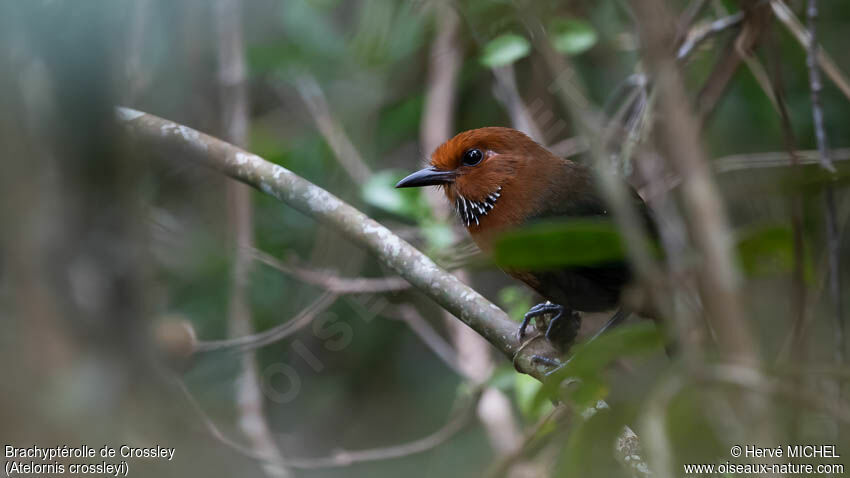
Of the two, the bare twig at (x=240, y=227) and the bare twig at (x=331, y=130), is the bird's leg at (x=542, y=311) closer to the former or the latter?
the bare twig at (x=240, y=227)

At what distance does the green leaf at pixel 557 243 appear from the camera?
99 cm

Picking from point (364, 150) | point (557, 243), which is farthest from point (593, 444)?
point (364, 150)

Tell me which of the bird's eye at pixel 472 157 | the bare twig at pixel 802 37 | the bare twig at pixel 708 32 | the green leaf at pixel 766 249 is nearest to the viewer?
the green leaf at pixel 766 249

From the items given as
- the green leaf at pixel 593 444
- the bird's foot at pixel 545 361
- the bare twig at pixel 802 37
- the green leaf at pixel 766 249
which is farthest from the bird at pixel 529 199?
the green leaf at pixel 766 249

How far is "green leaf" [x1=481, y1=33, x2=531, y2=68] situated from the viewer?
2783 millimetres

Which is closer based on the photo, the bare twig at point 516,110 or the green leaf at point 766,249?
the green leaf at point 766,249

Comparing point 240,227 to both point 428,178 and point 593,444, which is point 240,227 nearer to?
point 428,178

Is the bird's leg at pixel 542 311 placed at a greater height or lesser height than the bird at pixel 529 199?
lesser

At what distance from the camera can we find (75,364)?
1.68 meters

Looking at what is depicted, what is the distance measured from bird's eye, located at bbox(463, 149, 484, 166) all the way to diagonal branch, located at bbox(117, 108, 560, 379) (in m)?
0.60

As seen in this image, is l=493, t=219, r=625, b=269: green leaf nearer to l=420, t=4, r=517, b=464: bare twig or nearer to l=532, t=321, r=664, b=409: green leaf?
l=532, t=321, r=664, b=409: green leaf

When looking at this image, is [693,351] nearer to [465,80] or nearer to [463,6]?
[463,6]

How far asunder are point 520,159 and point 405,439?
2168 mm

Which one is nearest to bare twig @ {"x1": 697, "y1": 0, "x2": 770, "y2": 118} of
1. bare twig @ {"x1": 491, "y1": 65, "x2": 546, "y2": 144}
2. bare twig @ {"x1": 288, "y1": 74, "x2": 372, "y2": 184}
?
bare twig @ {"x1": 491, "y1": 65, "x2": 546, "y2": 144}
